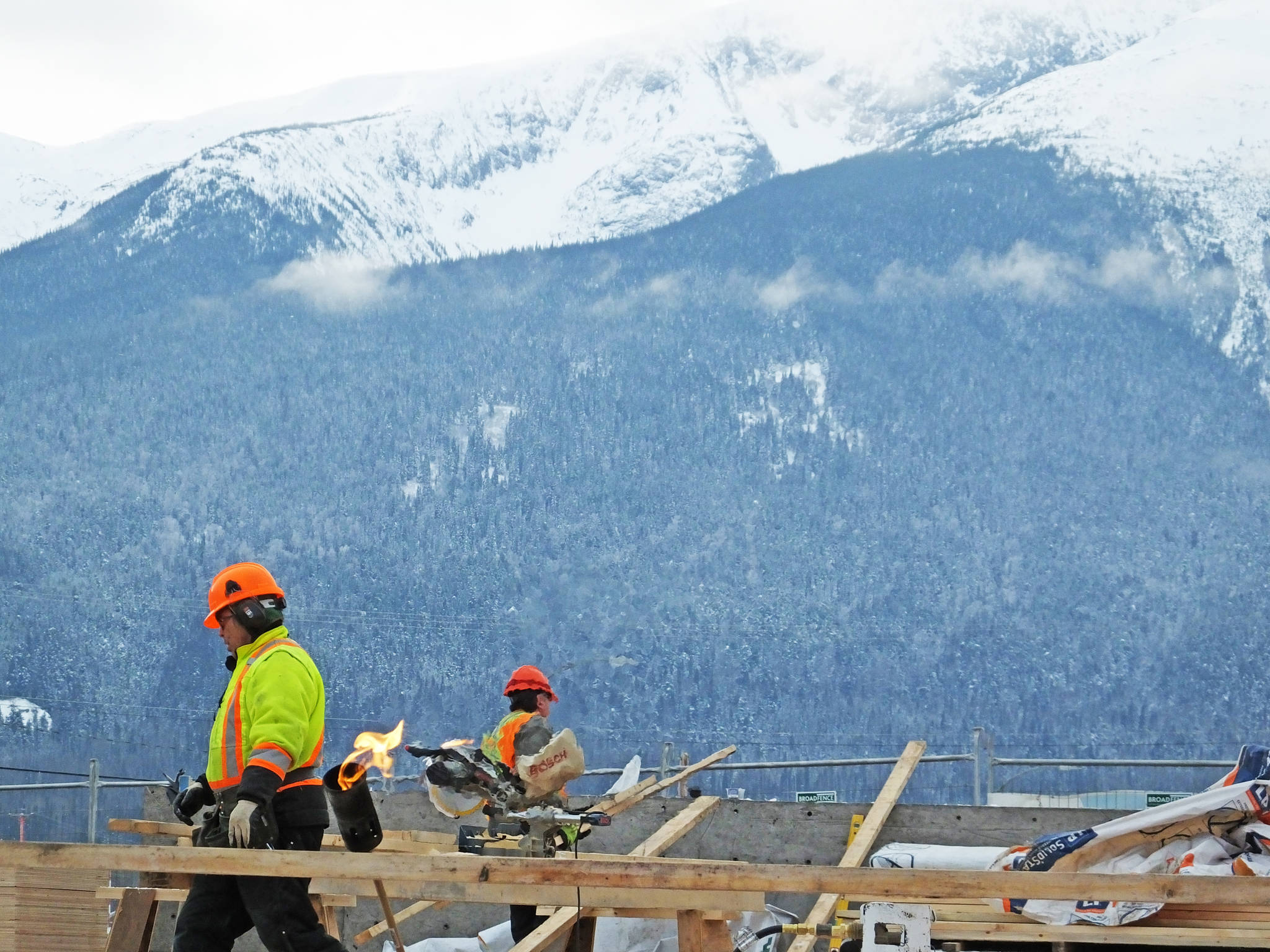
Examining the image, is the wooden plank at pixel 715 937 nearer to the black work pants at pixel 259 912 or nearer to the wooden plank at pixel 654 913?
the wooden plank at pixel 654 913

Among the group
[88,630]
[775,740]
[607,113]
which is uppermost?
[607,113]

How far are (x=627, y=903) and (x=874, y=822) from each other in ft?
10.6

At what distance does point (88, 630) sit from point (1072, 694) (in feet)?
125

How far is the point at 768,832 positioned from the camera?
813 centimetres

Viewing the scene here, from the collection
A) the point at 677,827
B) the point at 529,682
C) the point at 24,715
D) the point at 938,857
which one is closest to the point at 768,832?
the point at 677,827

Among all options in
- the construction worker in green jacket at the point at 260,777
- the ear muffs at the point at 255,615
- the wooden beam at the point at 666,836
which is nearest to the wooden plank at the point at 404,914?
the wooden beam at the point at 666,836

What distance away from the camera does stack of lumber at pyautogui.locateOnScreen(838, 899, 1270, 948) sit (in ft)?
17.0

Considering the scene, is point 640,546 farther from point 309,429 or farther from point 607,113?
point 607,113

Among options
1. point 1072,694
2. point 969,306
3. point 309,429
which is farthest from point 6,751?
point 969,306

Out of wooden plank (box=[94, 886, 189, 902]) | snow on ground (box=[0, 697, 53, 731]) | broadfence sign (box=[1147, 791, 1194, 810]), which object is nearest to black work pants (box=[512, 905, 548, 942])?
wooden plank (box=[94, 886, 189, 902])

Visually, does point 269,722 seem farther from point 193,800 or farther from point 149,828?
point 149,828

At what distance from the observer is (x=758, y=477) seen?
68250 millimetres

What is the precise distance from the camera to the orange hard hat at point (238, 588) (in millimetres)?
4867

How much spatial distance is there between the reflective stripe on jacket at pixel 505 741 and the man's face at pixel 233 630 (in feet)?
6.46
